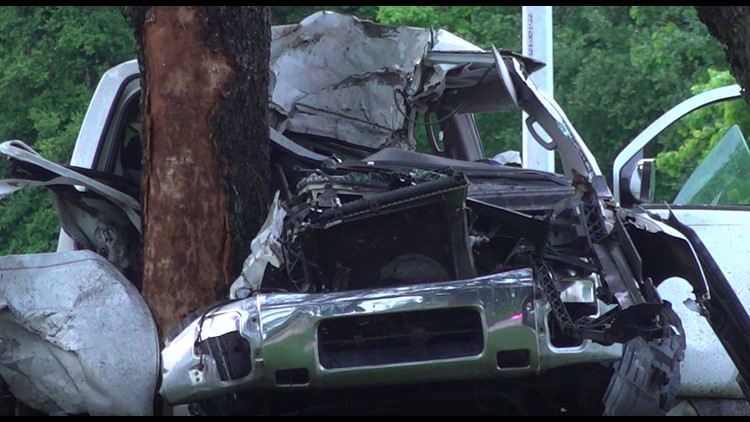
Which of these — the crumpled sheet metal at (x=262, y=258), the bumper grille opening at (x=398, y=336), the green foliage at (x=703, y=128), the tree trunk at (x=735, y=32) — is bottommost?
the green foliage at (x=703, y=128)

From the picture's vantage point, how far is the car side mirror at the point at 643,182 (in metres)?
6.83

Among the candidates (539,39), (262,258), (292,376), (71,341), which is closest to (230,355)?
(292,376)

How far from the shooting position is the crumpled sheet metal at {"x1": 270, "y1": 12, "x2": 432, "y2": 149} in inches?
322

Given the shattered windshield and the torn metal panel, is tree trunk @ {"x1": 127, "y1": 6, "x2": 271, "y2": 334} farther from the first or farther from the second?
the shattered windshield

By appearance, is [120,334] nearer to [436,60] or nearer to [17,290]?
[17,290]

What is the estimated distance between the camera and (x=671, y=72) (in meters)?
20.6

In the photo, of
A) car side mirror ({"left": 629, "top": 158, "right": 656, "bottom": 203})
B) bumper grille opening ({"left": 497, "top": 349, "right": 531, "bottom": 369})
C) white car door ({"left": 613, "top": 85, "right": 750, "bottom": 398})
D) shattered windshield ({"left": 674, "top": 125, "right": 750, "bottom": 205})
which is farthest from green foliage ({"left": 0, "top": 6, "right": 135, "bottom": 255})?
bumper grille opening ({"left": 497, "top": 349, "right": 531, "bottom": 369})

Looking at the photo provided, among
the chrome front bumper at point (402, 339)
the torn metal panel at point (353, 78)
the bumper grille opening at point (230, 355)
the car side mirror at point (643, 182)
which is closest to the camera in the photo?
the chrome front bumper at point (402, 339)

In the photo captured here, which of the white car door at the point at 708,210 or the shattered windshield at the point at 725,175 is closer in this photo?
the white car door at the point at 708,210

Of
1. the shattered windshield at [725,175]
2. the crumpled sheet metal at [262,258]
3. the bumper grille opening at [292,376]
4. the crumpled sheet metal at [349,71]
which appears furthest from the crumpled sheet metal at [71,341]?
the shattered windshield at [725,175]

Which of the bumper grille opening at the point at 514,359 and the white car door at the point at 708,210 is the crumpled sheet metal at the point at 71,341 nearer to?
the bumper grille opening at the point at 514,359

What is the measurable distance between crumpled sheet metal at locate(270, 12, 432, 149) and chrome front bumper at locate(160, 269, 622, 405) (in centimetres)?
282

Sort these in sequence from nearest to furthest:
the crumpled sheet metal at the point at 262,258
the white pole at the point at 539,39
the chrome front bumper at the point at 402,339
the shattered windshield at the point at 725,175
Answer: the chrome front bumper at the point at 402,339, the crumpled sheet metal at the point at 262,258, the shattered windshield at the point at 725,175, the white pole at the point at 539,39

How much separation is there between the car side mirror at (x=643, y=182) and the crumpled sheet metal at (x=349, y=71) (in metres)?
1.72
